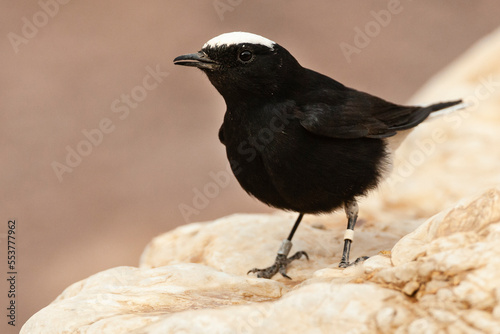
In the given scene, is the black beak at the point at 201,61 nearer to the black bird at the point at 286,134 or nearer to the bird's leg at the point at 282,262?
the black bird at the point at 286,134

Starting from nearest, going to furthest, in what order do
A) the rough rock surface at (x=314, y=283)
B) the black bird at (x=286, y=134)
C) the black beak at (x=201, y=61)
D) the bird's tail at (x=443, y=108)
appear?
1. the rough rock surface at (x=314, y=283)
2. the black bird at (x=286, y=134)
3. the black beak at (x=201, y=61)
4. the bird's tail at (x=443, y=108)

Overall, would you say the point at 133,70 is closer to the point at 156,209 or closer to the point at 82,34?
the point at 82,34

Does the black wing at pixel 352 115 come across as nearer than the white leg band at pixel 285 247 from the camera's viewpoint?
Yes

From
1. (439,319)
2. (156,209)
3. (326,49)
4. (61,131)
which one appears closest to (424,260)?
(439,319)

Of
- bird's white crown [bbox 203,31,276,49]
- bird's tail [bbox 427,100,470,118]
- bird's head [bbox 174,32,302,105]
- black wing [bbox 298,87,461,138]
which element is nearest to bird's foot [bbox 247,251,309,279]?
black wing [bbox 298,87,461,138]

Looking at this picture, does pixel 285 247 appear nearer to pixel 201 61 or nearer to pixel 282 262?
pixel 282 262

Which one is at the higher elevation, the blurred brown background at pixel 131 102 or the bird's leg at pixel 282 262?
the blurred brown background at pixel 131 102

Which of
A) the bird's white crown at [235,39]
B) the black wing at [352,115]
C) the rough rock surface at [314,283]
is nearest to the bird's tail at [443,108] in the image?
the black wing at [352,115]

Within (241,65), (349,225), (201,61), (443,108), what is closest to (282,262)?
(349,225)

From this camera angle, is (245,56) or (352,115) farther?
(352,115)
